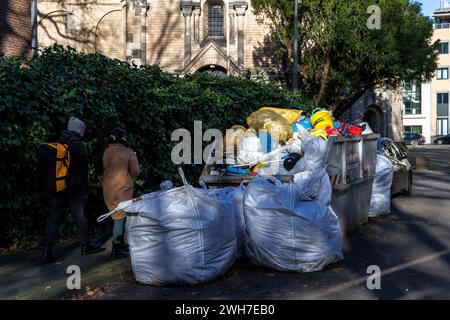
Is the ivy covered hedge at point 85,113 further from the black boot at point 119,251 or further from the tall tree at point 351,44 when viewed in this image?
the tall tree at point 351,44

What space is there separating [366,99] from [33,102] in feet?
127

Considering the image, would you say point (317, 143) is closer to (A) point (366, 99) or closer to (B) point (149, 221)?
(B) point (149, 221)

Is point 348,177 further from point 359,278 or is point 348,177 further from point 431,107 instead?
point 431,107

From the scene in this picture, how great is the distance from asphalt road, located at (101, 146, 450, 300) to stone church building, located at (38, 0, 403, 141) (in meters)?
27.2

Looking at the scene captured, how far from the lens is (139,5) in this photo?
1374 inches

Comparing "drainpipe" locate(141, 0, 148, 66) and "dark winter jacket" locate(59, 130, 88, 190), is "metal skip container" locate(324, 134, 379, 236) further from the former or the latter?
"drainpipe" locate(141, 0, 148, 66)

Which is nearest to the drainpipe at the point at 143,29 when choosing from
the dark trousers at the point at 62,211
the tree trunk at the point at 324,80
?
the tree trunk at the point at 324,80

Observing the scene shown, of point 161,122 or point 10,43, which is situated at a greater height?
point 10,43

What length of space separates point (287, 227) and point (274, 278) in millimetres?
574

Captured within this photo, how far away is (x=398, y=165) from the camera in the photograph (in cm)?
1313

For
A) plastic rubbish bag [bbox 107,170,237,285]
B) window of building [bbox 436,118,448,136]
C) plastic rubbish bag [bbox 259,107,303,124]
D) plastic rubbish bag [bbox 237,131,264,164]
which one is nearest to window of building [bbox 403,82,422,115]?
window of building [bbox 436,118,448,136]

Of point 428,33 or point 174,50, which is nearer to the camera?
point 428,33

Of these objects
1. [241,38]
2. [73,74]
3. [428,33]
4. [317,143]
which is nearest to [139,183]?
[73,74]

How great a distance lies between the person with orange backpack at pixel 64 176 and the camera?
23.0 feet
